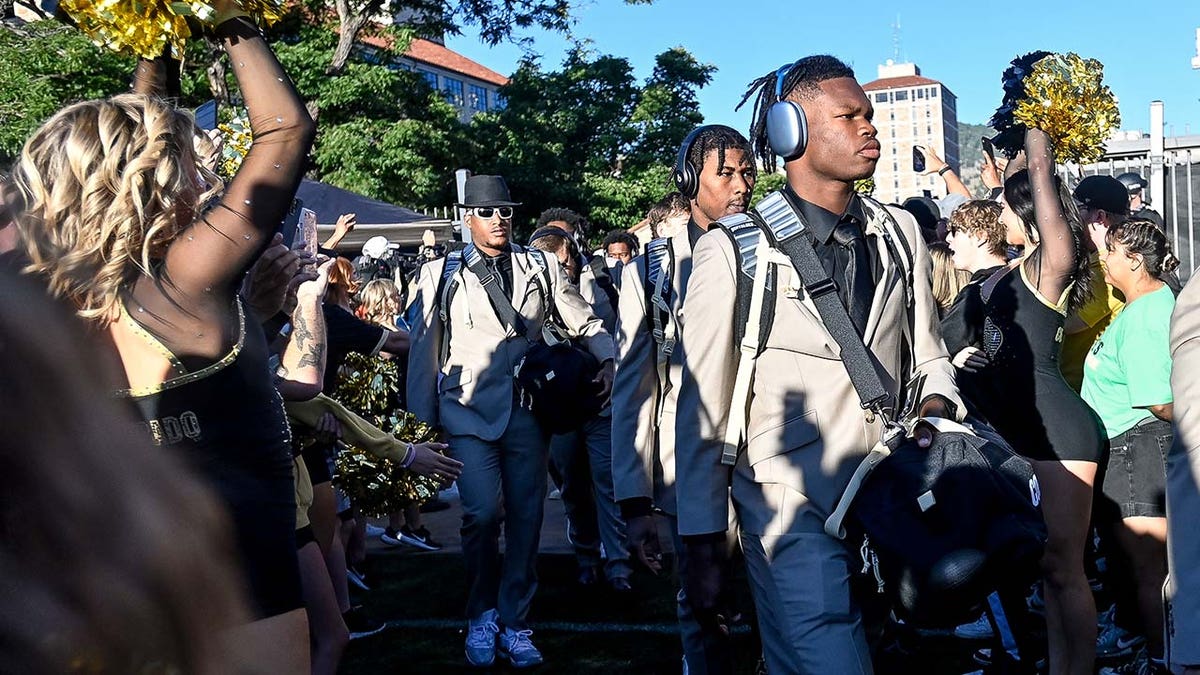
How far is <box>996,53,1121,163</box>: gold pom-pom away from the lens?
523cm

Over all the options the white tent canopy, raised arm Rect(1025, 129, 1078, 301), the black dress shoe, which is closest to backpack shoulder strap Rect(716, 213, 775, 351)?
raised arm Rect(1025, 129, 1078, 301)

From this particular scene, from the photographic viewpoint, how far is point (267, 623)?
7.97ft

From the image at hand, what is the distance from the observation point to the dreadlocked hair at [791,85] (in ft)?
11.6

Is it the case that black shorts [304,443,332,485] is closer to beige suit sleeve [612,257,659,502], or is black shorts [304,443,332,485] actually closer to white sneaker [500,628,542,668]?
beige suit sleeve [612,257,659,502]

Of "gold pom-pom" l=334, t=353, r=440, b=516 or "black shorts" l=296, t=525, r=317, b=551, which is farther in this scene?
"gold pom-pom" l=334, t=353, r=440, b=516

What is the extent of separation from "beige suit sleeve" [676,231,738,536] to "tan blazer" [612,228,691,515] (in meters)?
1.03

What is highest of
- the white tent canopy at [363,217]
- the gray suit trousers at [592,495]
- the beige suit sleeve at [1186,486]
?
the white tent canopy at [363,217]

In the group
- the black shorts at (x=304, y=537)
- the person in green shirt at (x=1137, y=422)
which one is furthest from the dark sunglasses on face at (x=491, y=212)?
the person in green shirt at (x=1137, y=422)

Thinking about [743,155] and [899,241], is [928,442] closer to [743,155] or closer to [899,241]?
[899,241]

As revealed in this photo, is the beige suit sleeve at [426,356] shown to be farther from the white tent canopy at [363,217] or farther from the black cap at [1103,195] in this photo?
the white tent canopy at [363,217]

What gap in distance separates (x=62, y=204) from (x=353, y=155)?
104 feet

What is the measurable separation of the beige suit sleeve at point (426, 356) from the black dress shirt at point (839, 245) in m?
3.19

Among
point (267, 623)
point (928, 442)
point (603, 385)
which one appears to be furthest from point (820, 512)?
point (603, 385)

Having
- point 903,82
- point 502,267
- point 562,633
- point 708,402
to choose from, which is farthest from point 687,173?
point 903,82
